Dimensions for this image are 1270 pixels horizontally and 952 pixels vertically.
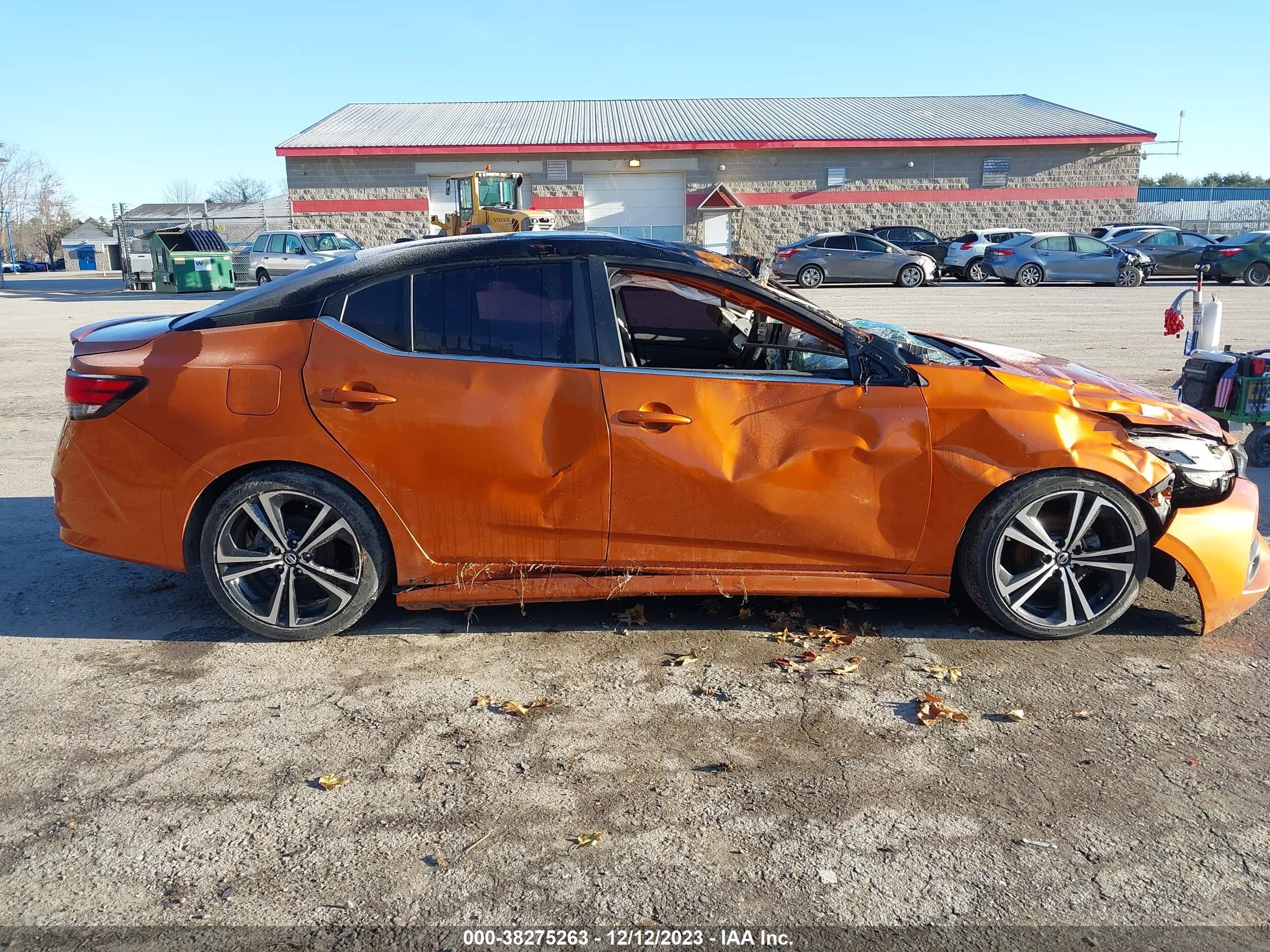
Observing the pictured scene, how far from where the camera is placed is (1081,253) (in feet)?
86.7

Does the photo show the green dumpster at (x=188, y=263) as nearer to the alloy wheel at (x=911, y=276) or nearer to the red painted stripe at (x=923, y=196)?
the red painted stripe at (x=923, y=196)

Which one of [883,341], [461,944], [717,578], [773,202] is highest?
[773,202]

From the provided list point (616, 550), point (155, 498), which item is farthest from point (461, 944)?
point (155, 498)

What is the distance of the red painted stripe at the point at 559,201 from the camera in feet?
123

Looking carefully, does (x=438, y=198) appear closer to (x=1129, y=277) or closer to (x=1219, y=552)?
(x=1129, y=277)

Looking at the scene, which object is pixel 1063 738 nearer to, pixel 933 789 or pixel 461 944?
pixel 933 789

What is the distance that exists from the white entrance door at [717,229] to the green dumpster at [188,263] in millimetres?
17086

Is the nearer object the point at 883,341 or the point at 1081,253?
the point at 883,341

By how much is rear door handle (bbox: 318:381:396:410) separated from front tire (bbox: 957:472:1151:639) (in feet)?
8.16

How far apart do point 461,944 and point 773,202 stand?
1489 inches

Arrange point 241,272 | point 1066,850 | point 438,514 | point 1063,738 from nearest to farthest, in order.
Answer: point 1066,850 → point 1063,738 → point 438,514 → point 241,272

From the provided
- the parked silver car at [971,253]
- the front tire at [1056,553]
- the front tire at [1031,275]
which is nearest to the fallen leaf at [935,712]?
the front tire at [1056,553]

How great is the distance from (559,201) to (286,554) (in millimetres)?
35146

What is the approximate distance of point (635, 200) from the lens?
38.1m
